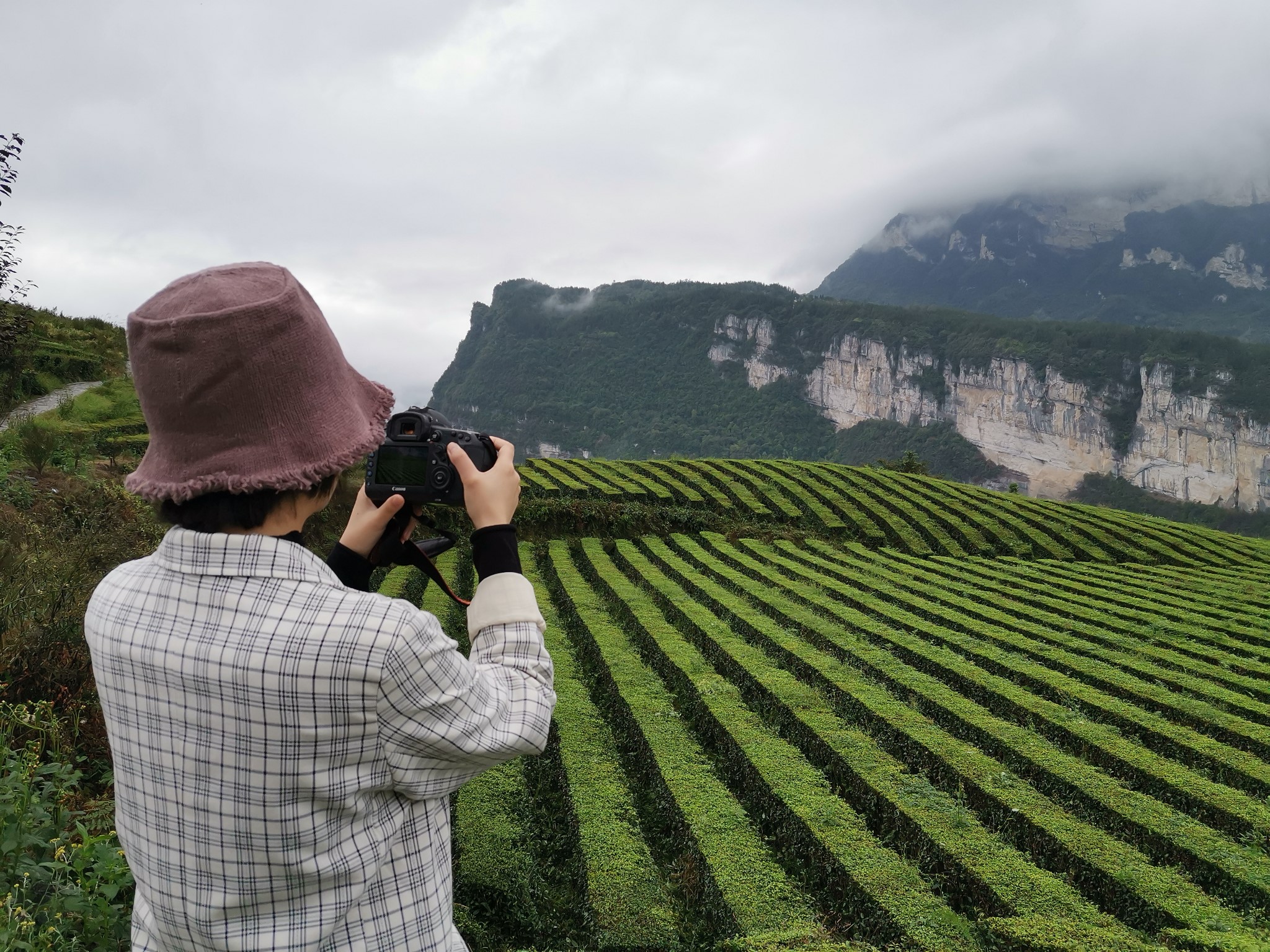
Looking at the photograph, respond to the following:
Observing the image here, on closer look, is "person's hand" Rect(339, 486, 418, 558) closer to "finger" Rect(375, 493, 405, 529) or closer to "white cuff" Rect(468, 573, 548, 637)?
"finger" Rect(375, 493, 405, 529)

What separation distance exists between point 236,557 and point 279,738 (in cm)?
28

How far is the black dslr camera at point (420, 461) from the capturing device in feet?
5.21

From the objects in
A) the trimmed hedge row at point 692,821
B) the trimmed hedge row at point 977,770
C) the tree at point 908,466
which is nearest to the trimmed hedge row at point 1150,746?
the trimmed hedge row at point 977,770

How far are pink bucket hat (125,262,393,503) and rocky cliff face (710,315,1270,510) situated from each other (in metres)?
81.2

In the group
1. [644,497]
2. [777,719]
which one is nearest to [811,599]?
[777,719]

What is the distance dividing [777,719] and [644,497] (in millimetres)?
10516

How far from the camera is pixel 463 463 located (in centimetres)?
147

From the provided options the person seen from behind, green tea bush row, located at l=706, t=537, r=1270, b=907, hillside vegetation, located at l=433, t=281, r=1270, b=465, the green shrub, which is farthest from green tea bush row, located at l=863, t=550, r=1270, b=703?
hillside vegetation, located at l=433, t=281, r=1270, b=465

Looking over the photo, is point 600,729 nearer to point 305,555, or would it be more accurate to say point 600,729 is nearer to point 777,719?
point 777,719

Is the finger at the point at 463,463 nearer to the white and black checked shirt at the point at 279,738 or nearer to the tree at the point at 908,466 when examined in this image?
the white and black checked shirt at the point at 279,738

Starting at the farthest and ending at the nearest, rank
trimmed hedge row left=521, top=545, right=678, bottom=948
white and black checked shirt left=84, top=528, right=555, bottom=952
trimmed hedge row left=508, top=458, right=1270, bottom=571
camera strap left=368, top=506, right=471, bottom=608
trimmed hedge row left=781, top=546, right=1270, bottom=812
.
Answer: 1. trimmed hedge row left=508, top=458, right=1270, bottom=571
2. trimmed hedge row left=781, top=546, right=1270, bottom=812
3. trimmed hedge row left=521, top=545, right=678, bottom=948
4. camera strap left=368, top=506, right=471, bottom=608
5. white and black checked shirt left=84, top=528, right=555, bottom=952

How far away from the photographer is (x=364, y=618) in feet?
3.45

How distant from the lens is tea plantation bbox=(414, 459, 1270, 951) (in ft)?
14.8

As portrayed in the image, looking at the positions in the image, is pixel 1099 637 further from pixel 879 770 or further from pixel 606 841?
pixel 606 841
